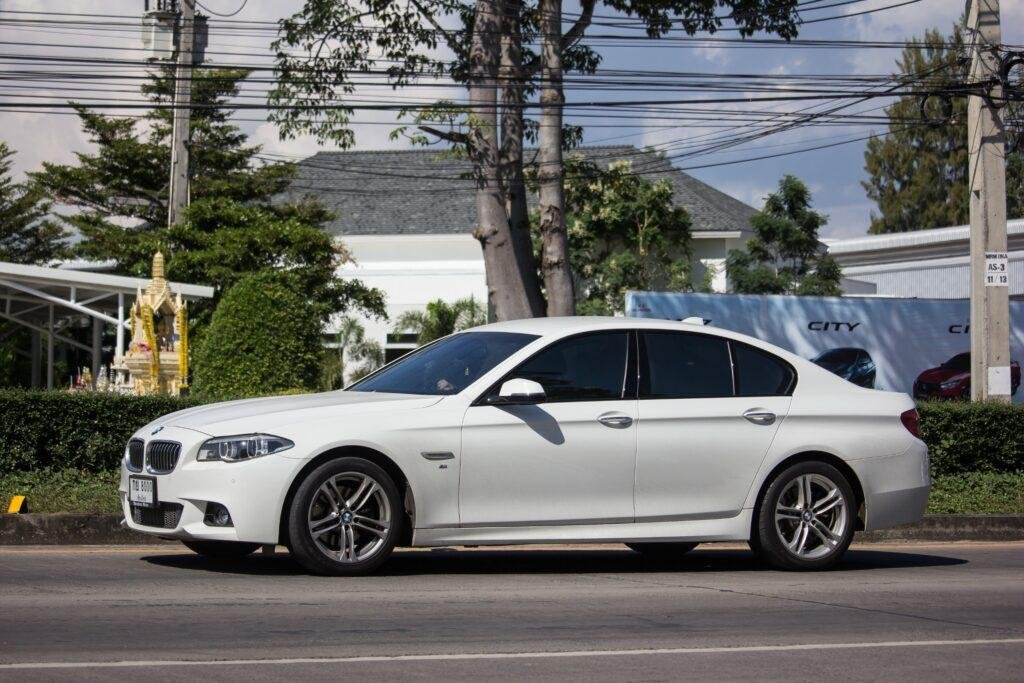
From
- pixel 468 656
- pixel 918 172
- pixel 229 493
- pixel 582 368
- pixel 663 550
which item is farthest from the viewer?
pixel 918 172

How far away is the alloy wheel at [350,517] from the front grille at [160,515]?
0.80 m

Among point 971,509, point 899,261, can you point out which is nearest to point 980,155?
point 971,509

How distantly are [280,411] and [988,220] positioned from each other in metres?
12.1

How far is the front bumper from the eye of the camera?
315 inches

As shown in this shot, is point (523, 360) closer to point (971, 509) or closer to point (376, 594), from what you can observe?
point (376, 594)

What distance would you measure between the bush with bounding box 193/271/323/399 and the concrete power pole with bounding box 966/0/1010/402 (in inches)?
350

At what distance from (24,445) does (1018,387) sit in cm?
1869

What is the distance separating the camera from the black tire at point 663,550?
10.1 m

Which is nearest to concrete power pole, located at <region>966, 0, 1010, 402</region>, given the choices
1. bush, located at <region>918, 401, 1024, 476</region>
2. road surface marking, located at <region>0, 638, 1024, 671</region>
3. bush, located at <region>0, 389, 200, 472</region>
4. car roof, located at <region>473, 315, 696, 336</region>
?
bush, located at <region>918, 401, 1024, 476</region>

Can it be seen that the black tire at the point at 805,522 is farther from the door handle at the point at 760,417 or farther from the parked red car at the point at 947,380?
the parked red car at the point at 947,380

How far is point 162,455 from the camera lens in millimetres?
8305

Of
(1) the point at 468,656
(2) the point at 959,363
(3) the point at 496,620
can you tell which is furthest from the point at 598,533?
(2) the point at 959,363

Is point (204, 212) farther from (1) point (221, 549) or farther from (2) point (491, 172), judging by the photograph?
(1) point (221, 549)

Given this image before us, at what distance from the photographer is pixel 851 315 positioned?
2462 cm
